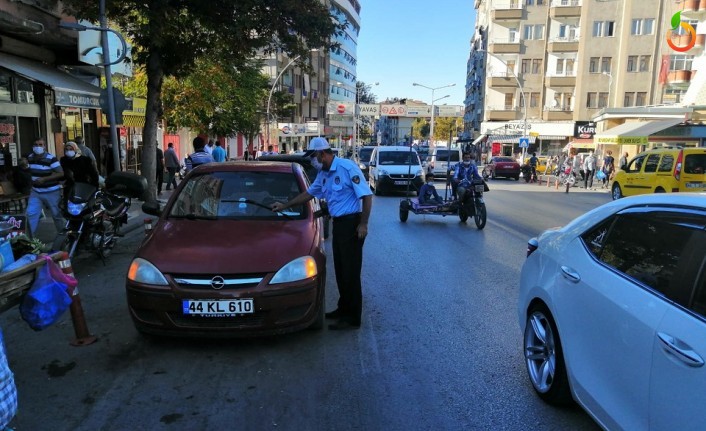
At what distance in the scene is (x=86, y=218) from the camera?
766 centimetres

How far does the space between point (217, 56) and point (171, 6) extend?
3119mm

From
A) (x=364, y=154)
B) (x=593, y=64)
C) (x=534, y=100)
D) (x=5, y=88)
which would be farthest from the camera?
(x=534, y=100)

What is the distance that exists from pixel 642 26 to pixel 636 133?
2947 cm

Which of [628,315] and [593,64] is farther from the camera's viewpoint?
[593,64]

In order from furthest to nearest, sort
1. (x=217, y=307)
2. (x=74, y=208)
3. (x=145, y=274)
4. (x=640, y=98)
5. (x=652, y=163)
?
(x=640, y=98) < (x=652, y=163) < (x=74, y=208) < (x=145, y=274) < (x=217, y=307)

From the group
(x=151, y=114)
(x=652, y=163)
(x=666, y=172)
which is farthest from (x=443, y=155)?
(x=151, y=114)

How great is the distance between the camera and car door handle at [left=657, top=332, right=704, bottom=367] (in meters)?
2.12

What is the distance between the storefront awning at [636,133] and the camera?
2947 centimetres

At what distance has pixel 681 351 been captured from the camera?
2.21 meters

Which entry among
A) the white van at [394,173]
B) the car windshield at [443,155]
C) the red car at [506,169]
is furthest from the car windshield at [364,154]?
the white van at [394,173]

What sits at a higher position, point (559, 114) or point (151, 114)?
point (559, 114)

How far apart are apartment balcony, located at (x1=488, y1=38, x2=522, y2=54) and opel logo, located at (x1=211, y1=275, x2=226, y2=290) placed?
194ft

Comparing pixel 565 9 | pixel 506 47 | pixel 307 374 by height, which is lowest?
pixel 307 374

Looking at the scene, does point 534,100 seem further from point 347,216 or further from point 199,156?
point 347,216
